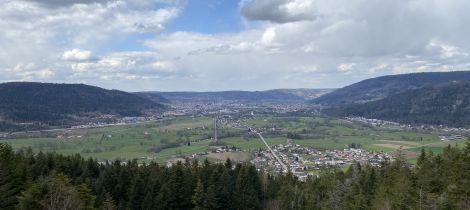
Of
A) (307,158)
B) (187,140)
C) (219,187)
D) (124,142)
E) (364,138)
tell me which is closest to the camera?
(219,187)

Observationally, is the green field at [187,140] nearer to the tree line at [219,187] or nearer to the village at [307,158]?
the village at [307,158]

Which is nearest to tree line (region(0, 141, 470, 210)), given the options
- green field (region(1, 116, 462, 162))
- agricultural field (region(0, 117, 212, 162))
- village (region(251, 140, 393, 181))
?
village (region(251, 140, 393, 181))

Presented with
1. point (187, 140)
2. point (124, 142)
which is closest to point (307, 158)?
point (187, 140)

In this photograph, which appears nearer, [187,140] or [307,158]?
[307,158]

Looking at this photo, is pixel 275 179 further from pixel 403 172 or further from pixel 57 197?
pixel 57 197

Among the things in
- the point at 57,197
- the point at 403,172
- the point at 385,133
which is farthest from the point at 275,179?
the point at 385,133

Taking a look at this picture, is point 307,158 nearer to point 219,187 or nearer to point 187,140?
point 187,140
